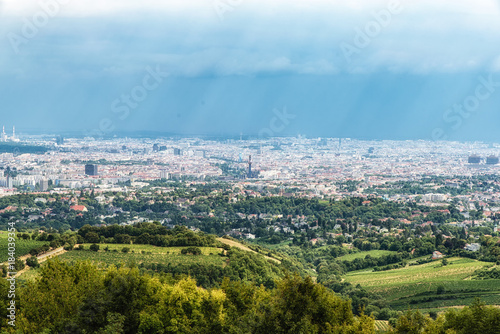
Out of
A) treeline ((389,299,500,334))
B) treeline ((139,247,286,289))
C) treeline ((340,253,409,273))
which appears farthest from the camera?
treeline ((340,253,409,273))

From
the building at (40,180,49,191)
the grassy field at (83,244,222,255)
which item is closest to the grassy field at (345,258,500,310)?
the grassy field at (83,244,222,255)

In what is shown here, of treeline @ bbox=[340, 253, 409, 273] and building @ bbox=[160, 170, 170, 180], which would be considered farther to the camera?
building @ bbox=[160, 170, 170, 180]

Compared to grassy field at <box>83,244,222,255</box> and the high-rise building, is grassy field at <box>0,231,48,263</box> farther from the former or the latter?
the high-rise building

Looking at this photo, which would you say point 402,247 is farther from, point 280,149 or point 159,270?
point 280,149

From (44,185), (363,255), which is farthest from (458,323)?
(44,185)

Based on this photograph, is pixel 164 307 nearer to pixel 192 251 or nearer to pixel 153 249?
pixel 192 251

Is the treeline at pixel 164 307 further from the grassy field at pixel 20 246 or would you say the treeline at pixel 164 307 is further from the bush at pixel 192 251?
the bush at pixel 192 251

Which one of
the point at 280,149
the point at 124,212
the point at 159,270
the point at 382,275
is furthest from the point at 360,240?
the point at 280,149
